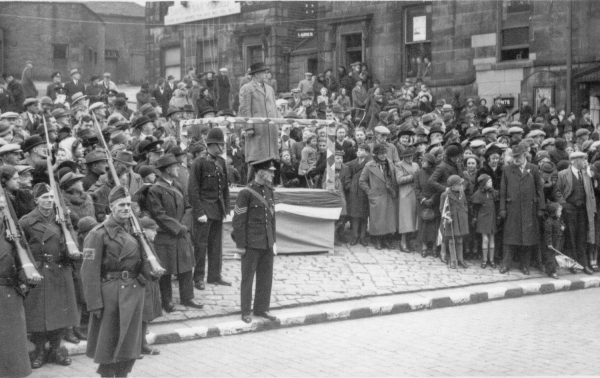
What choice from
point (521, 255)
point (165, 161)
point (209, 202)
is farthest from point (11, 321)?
point (521, 255)

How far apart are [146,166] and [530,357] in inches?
206

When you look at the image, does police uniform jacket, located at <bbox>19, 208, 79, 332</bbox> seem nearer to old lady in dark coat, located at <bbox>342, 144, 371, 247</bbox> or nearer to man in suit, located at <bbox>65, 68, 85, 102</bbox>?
old lady in dark coat, located at <bbox>342, 144, 371, 247</bbox>

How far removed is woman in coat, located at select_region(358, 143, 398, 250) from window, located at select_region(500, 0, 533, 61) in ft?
41.7

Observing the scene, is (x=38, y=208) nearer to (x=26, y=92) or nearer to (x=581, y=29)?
(x=26, y=92)

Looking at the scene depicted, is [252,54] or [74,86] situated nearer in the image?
[74,86]

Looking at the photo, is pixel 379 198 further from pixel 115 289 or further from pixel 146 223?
pixel 115 289

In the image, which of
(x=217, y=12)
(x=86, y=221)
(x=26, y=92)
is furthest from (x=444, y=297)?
(x=217, y=12)

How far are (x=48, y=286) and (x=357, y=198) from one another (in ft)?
23.7

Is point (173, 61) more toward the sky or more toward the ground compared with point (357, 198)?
more toward the sky

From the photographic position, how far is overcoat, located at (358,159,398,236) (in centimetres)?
1453

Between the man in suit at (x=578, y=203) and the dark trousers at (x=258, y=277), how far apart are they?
623 centimetres

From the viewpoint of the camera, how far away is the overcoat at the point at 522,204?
13570mm

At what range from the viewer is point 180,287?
34.7 feet

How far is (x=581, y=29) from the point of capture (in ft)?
79.6
